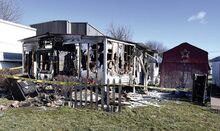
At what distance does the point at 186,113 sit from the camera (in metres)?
8.91

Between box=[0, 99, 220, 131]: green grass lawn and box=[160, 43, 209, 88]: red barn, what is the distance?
6.53 m

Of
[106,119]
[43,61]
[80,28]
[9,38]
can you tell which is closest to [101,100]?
[106,119]

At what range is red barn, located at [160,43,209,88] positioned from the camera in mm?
15336

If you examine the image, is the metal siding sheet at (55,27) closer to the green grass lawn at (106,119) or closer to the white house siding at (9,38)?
the white house siding at (9,38)

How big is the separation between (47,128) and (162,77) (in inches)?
453

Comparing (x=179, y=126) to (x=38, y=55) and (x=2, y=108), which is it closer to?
(x=2, y=108)

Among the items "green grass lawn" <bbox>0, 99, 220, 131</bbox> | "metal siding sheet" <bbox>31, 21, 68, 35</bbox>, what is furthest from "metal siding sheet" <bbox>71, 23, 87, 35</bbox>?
"green grass lawn" <bbox>0, 99, 220, 131</bbox>

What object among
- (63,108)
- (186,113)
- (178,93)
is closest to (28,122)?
(63,108)

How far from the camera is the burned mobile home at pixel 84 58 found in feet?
46.1

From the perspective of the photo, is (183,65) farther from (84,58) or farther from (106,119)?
(106,119)

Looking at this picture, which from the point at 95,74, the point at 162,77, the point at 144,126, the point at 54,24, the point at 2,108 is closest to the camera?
the point at 144,126

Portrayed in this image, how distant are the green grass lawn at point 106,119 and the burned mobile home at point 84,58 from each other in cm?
530

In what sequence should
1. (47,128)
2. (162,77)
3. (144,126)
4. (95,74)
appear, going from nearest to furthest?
1. (47,128)
2. (144,126)
3. (95,74)
4. (162,77)

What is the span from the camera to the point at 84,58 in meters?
14.5
